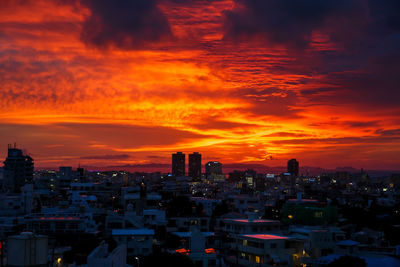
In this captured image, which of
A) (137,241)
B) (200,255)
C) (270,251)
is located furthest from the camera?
(137,241)

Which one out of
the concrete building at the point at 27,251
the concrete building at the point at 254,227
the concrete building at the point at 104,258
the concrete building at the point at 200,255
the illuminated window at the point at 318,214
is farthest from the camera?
the illuminated window at the point at 318,214

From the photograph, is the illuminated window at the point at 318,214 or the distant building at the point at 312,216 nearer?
the distant building at the point at 312,216

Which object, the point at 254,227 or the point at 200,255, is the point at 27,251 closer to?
the point at 200,255

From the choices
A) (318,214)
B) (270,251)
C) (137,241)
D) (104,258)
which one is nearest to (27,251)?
(104,258)

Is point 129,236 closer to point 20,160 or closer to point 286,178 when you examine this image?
point 20,160

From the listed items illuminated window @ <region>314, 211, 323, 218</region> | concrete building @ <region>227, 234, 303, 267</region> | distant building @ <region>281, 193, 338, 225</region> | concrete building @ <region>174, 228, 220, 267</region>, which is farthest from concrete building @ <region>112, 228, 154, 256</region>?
illuminated window @ <region>314, 211, 323, 218</region>

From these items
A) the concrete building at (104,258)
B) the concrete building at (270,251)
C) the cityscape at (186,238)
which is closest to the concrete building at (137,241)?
the cityscape at (186,238)

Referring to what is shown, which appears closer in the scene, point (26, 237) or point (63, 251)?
point (26, 237)

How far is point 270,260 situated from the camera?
24703 millimetres

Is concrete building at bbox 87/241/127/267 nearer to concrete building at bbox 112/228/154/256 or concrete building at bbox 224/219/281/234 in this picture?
concrete building at bbox 112/228/154/256

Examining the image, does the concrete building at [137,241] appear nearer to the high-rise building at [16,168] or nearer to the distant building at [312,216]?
the distant building at [312,216]

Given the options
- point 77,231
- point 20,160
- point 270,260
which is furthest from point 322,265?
point 20,160

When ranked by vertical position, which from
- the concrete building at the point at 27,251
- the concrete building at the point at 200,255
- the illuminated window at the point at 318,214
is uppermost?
the concrete building at the point at 27,251

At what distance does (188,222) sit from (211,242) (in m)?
5.89
